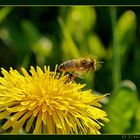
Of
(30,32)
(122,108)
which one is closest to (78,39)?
(30,32)

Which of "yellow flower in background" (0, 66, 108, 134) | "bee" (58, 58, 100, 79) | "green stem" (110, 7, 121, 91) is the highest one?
"green stem" (110, 7, 121, 91)

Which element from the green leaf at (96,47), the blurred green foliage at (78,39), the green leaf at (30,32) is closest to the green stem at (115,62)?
the blurred green foliage at (78,39)

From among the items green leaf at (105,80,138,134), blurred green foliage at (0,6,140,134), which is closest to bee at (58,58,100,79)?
green leaf at (105,80,138,134)

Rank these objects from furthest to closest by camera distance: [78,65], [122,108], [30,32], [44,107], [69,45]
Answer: [30,32]
[69,45]
[122,108]
[78,65]
[44,107]

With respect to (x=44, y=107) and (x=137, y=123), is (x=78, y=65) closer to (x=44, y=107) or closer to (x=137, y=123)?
(x=44, y=107)

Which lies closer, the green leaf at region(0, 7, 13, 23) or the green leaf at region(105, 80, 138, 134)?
the green leaf at region(105, 80, 138, 134)

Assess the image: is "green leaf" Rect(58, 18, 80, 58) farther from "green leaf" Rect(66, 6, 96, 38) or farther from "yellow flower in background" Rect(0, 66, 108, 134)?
"yellow flower in background" Rect(0, 66, 108, 134)
